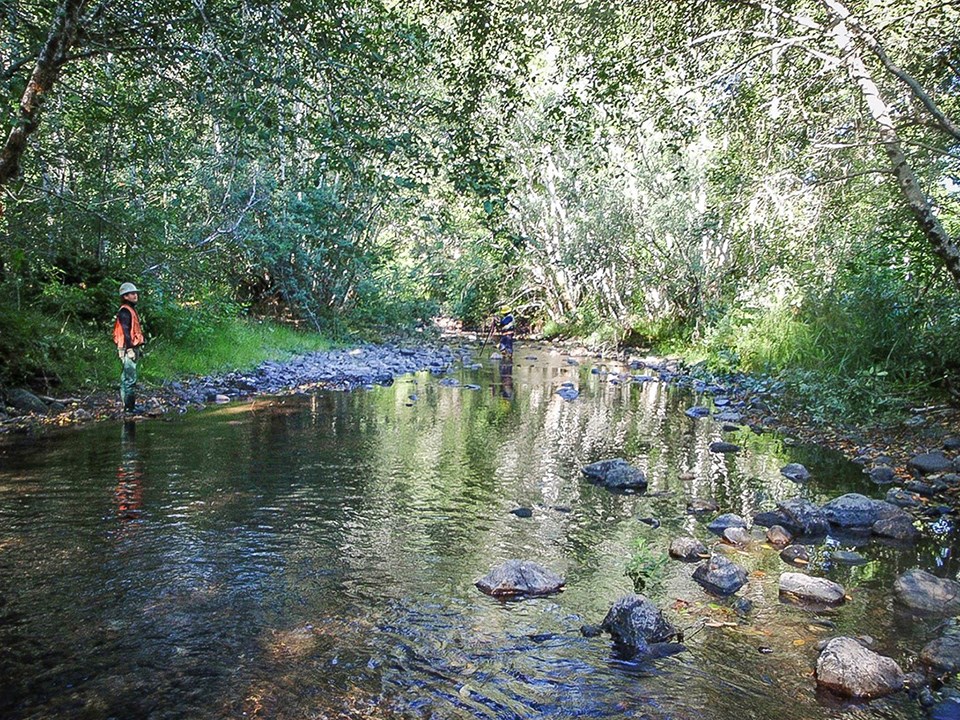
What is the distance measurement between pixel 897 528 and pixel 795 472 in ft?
7.57

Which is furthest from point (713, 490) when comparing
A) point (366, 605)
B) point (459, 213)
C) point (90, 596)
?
point (459, 213)

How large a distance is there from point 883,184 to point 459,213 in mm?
22312

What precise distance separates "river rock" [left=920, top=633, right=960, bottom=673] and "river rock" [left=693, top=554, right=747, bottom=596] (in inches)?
51.9

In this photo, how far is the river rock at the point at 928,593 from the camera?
210 inches

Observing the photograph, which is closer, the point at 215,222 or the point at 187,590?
the point at 187,590

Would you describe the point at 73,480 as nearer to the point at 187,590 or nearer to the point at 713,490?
the point at 187,590

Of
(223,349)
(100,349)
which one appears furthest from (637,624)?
(223,349)

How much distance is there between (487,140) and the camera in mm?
7828

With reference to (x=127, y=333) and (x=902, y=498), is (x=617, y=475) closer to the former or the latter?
(x=902, y=498)

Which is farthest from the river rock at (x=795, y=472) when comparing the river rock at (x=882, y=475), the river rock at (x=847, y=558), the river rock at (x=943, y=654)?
the river rock at (x=943, y=654)

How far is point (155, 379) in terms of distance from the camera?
14414 millimetres

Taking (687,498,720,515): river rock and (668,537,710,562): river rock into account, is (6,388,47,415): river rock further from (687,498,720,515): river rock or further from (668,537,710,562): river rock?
(668,537,710,562): river rock

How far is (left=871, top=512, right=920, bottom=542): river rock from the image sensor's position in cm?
703

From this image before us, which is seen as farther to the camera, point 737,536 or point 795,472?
point 795,472
